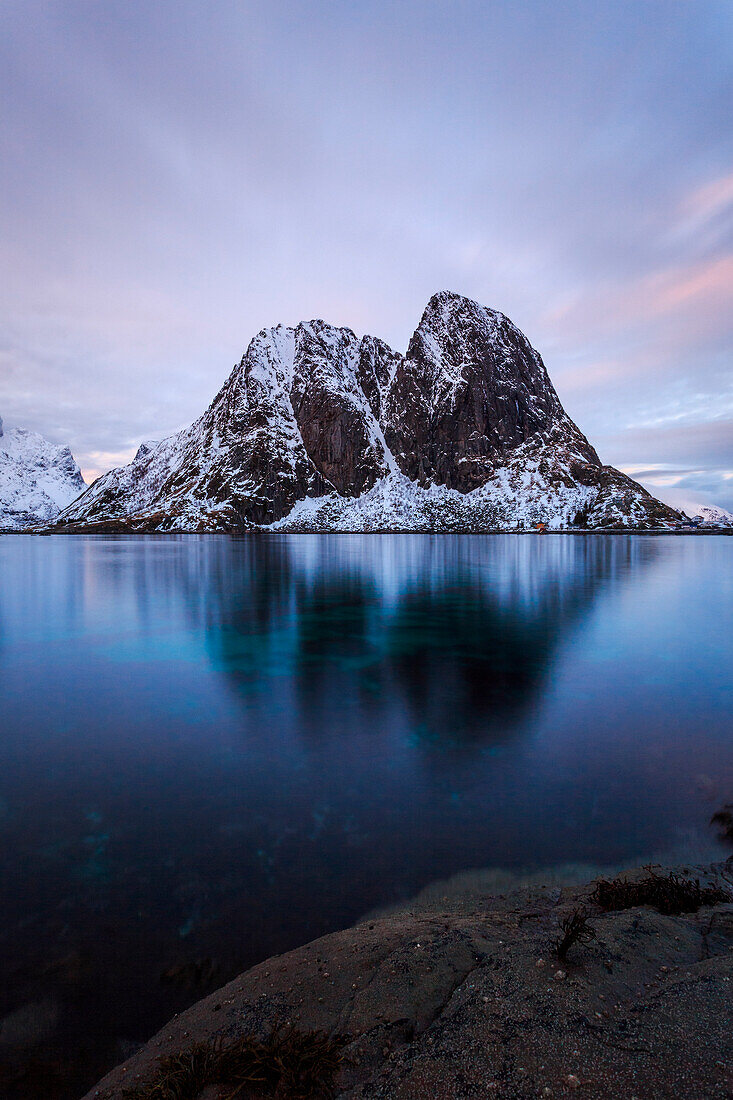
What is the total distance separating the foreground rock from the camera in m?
4.00

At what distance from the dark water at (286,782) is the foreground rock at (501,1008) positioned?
1.33m

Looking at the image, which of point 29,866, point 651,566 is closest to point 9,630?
point 29,866

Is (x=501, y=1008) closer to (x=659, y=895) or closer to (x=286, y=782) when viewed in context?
(x=659, y=895)

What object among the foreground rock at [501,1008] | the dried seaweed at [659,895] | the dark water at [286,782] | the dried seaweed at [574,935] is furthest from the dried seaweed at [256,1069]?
the dried seaweed at [659,895]

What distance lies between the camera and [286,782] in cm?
1234

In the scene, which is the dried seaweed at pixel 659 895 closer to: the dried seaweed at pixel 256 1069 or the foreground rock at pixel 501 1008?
the foreground rock at pixel 501 1008

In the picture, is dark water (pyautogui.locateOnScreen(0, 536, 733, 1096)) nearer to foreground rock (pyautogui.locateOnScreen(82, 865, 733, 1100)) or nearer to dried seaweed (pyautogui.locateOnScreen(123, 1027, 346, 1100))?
foreground rock (pyautogui.locateOnScreen(82, 865, 733, 1100))

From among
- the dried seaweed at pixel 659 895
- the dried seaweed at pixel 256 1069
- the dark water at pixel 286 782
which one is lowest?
the dark water at pixel 286 782

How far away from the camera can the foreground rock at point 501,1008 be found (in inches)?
157

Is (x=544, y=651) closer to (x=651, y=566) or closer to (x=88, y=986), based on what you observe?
(x=88, y=986)

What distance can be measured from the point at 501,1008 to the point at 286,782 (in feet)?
27.3

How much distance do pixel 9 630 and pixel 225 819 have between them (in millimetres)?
27901

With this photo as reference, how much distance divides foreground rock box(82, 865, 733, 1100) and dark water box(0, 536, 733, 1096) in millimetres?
1328

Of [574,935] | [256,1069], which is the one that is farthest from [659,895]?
[256,1069]
